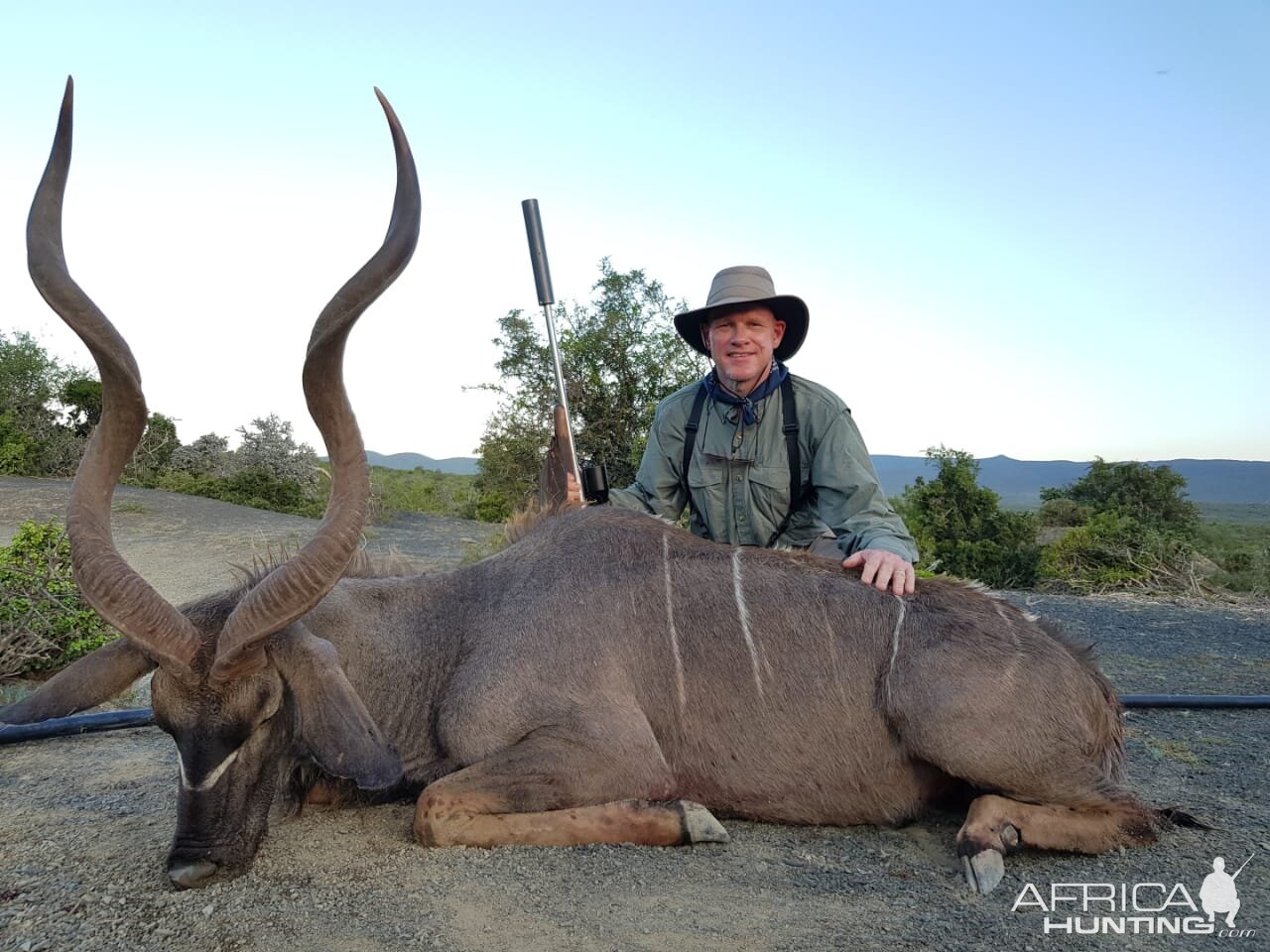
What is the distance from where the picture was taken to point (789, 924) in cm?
320

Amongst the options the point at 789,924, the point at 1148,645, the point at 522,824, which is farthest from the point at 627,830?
the point at 1148,645

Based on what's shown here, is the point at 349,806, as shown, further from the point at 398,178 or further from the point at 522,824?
the point at 398,178

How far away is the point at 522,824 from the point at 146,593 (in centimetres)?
165

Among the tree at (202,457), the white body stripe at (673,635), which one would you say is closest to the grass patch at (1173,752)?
the white body stripe at (673,635)

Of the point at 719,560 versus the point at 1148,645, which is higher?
the point at 719,560

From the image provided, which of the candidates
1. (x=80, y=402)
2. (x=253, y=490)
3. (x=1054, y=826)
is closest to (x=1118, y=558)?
(x=1054, y=826)

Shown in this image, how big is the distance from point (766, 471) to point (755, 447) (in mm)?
170

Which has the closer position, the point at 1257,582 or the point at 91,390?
the point at 1257,582

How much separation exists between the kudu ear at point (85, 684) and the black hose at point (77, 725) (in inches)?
57.9

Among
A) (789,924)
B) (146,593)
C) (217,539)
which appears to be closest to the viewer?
(789,924)

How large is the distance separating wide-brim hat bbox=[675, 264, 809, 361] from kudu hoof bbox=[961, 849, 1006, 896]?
326 centimetres

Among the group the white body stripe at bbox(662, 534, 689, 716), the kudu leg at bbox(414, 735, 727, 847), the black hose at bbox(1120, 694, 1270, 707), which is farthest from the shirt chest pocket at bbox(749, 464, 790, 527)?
the black hose at bbox(1120, 694, 1270, 707)

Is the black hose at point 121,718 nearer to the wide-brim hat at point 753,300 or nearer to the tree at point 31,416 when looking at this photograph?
the wide-brim hat at point 753,300

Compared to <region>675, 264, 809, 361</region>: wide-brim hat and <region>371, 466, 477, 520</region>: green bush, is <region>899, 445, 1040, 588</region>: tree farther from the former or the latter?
<region>371, 466, 477, 520</region>: green bush
